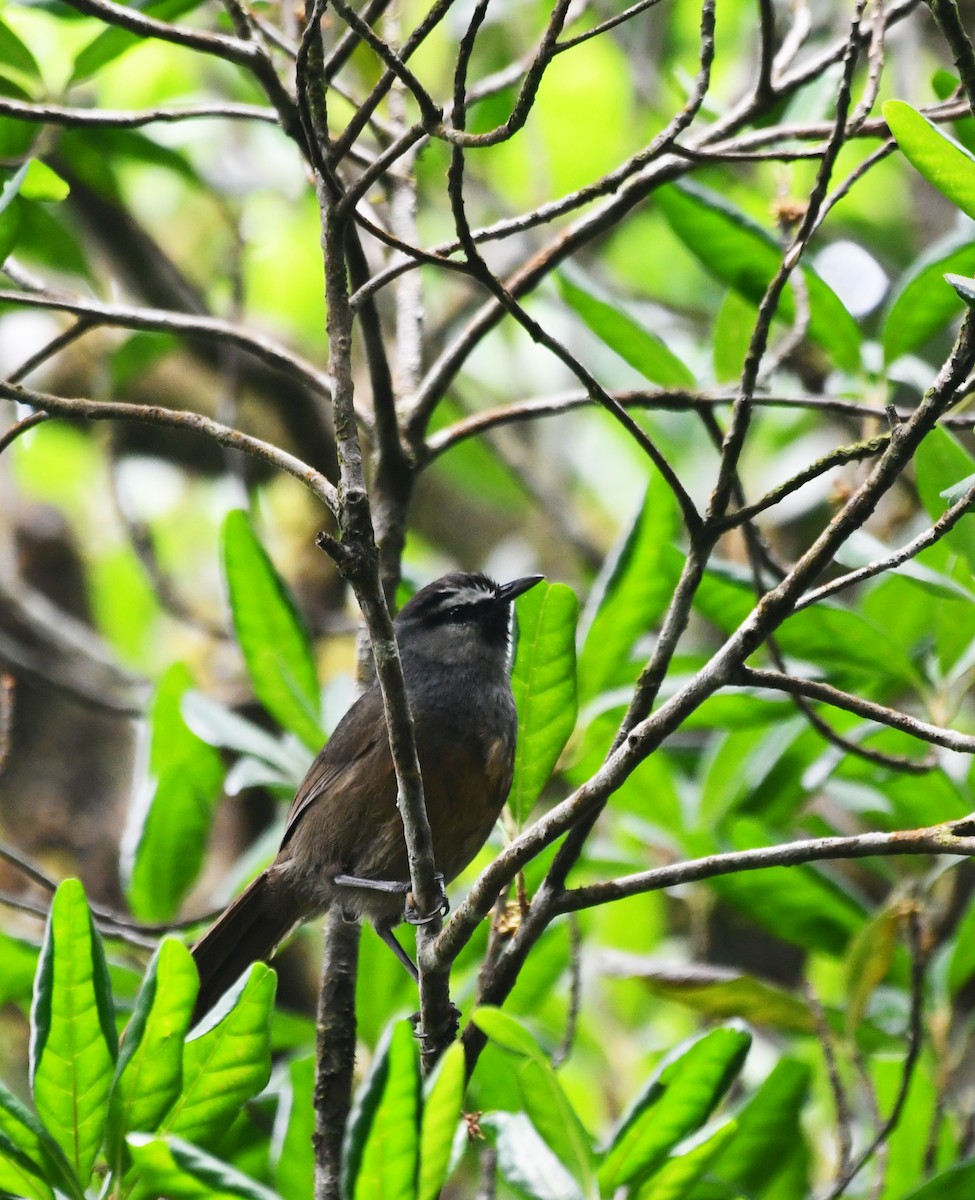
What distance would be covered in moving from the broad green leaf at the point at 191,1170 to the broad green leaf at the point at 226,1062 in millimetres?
258

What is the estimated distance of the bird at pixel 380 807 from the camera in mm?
3396

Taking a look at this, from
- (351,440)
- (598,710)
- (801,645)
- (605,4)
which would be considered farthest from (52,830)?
(605,4)

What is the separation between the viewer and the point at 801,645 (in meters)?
3.34

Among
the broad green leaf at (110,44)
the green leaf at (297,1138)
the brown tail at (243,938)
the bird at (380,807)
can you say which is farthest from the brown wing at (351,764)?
the broad green leaf at (110,44)

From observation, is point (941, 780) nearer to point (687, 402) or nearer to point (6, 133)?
point (687, 402)

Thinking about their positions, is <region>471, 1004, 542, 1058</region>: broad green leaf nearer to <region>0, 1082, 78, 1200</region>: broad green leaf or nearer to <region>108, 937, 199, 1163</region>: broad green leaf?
<region>108, 937, 199, 1163</region>: broad green leaf

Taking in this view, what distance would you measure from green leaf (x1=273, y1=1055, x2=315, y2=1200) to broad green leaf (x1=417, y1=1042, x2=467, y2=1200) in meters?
0.85

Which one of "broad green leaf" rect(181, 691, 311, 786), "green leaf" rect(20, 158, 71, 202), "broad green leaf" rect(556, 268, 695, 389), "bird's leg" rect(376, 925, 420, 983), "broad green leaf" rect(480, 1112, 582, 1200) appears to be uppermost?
"broad green leaf" rect(556, 268, 695, 389)

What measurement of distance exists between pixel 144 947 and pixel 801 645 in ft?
5.44

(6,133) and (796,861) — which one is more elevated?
(6,133)

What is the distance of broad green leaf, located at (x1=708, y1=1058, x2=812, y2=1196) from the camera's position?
313 centimetres

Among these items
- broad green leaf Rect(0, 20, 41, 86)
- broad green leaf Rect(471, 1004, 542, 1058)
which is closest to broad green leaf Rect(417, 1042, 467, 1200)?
broad green leaf Rect(471, 1004, 542, 1058)

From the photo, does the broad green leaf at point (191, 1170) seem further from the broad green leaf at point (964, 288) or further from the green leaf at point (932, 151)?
the green leaf at point (932, 151)

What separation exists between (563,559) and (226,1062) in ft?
14.2
